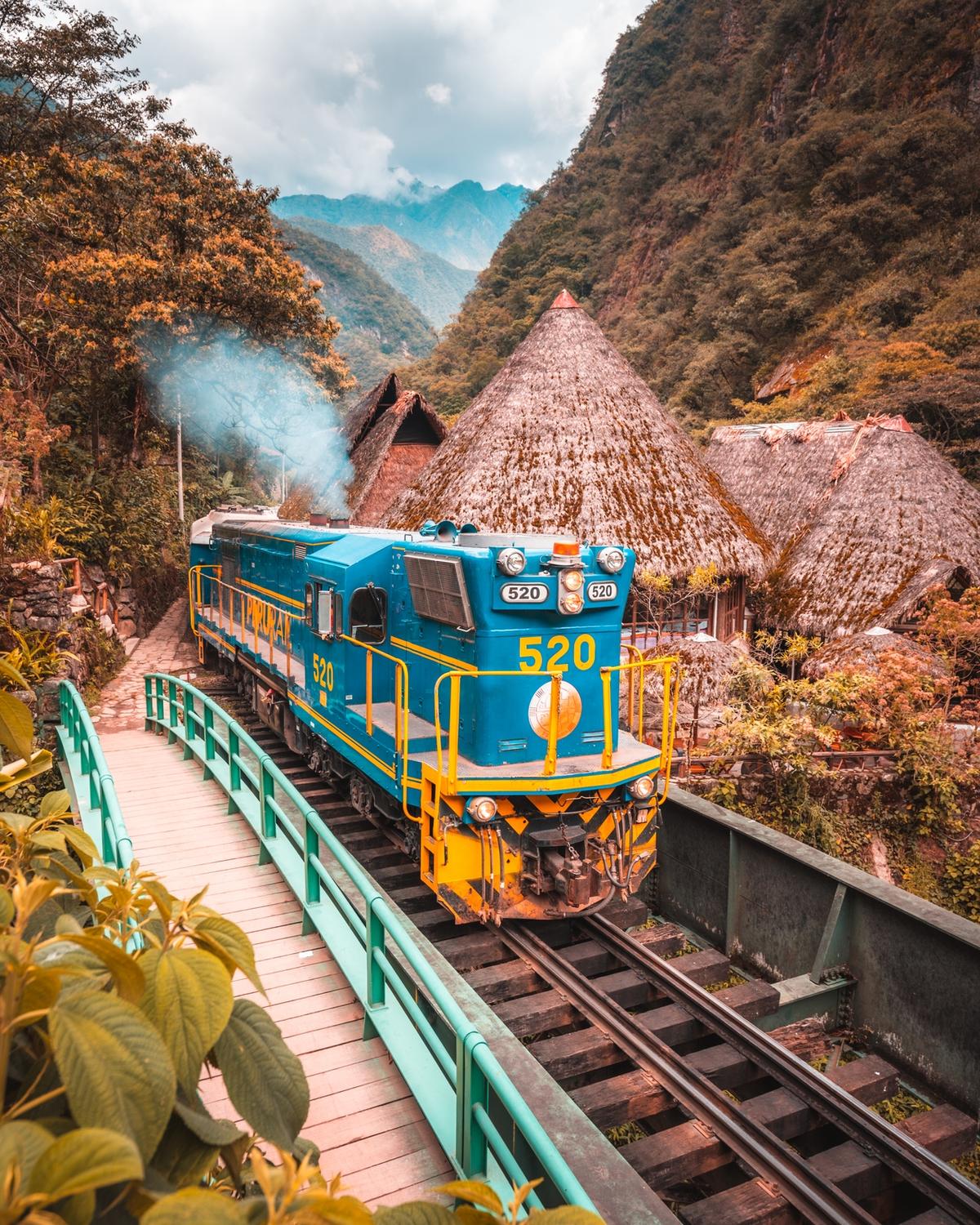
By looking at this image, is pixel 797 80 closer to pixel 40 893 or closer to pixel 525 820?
pixel 525 820

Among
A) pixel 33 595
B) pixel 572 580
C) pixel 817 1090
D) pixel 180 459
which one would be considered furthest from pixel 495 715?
pixel 180 459

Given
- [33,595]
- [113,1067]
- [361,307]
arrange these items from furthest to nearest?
[361,307], [33,595], [113,1067]

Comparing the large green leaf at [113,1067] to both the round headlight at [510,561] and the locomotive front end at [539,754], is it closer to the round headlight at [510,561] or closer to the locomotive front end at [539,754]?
the locomotive front end at [539,754]

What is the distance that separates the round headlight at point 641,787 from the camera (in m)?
7.05

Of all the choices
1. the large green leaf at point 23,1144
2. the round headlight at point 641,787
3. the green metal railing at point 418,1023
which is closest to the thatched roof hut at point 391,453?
the green metal railing at point 418,1023

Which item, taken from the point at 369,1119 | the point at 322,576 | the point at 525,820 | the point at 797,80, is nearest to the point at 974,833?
the point at 525,820

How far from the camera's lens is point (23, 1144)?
1191 mm

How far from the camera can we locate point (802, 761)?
10805 mm

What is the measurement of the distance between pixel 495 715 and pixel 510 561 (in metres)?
1.34

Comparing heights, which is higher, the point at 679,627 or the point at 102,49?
the point at 102,49

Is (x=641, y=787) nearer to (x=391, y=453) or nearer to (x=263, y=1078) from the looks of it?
(x=263, y=1078)

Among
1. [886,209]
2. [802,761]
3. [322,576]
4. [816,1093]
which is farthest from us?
[886,209]

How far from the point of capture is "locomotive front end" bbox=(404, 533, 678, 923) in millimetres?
6445

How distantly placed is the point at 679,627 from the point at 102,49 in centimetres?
2476
